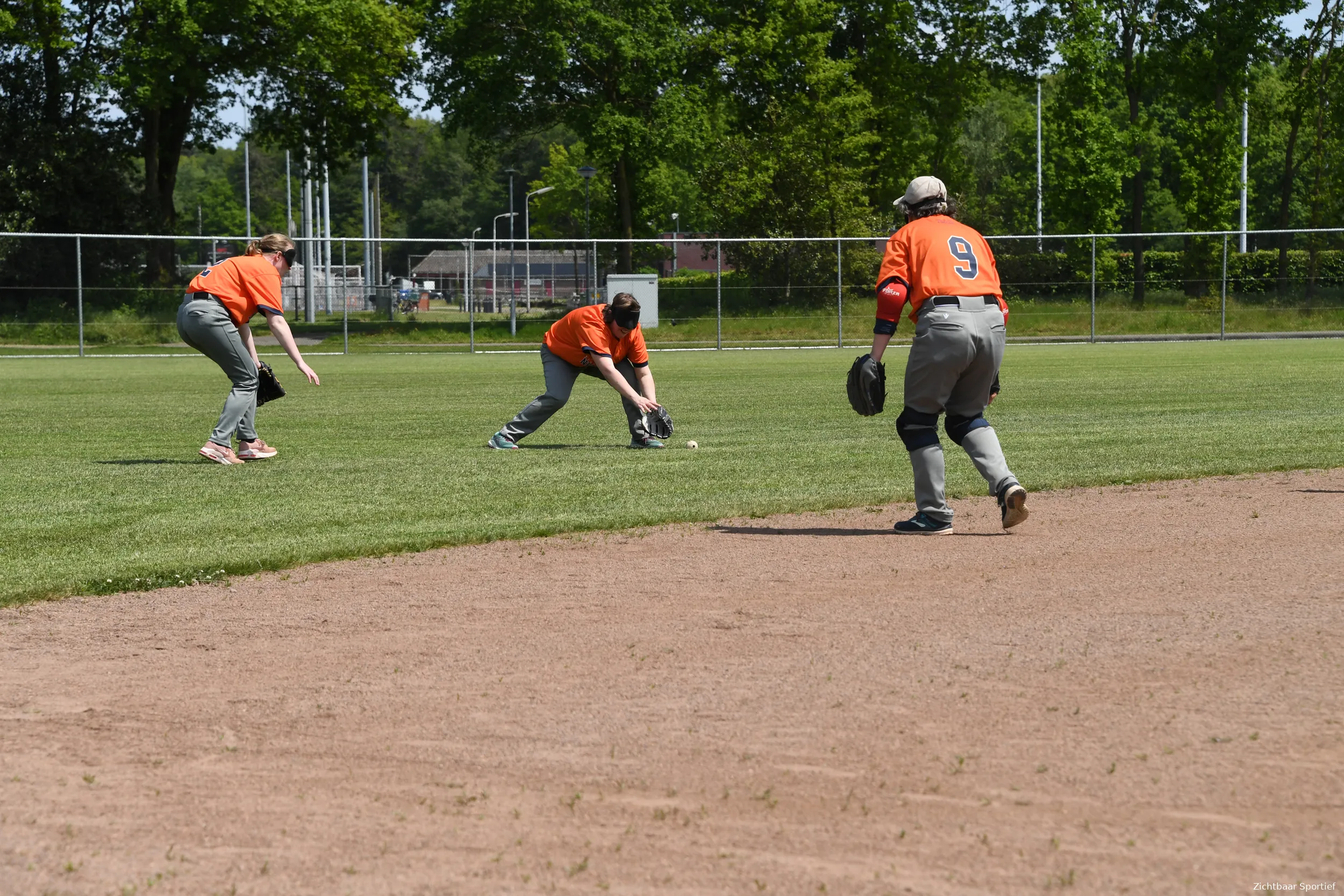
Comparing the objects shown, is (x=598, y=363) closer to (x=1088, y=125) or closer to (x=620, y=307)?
(x=620, y=307)

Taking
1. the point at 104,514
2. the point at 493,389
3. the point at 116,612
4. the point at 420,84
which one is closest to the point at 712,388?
the point at 493,389

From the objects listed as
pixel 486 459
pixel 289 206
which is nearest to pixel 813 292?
pixel 486 459

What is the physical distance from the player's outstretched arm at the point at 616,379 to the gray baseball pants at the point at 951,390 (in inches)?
156

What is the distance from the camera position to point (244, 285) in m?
10.9

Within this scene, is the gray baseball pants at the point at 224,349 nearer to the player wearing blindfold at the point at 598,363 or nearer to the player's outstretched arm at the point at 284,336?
the player's outstretched arm at the point at 284,336

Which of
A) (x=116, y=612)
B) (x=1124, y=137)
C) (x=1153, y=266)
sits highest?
(x=1124, y=137)

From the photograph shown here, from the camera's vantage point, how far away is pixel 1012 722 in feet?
14.0

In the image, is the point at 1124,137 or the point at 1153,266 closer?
the point at 1153,266

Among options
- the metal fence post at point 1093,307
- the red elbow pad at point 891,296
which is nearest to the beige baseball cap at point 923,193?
the red elbow pad at point 891,296

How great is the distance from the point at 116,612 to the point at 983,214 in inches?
2299

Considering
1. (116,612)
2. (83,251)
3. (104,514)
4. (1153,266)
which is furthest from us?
(1153,266)

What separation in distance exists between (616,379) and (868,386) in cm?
392

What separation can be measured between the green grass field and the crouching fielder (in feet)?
4.33

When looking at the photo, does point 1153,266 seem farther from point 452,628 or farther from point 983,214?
point 452,628
